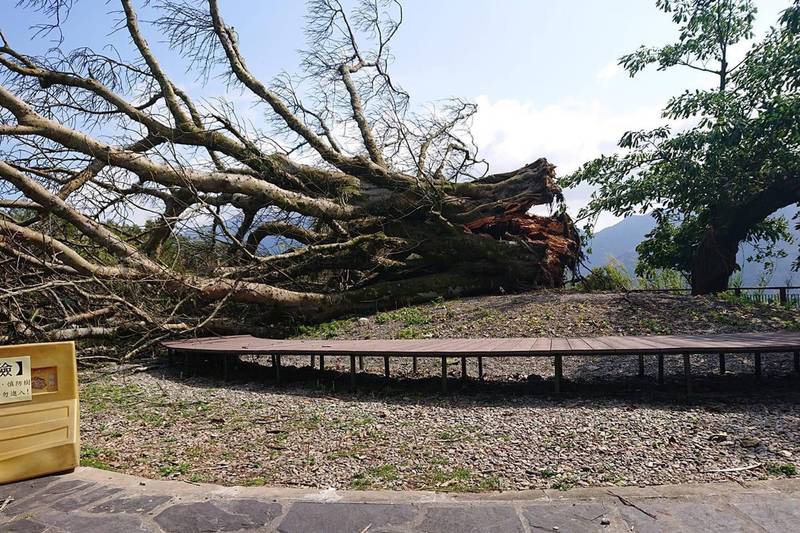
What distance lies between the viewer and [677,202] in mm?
10703

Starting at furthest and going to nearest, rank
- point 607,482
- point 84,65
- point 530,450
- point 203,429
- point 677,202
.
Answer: point 677,202, point 84,65, point 203,429, point 530,450, point 607,482

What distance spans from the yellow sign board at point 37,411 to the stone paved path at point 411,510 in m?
0.40

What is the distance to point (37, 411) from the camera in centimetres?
349

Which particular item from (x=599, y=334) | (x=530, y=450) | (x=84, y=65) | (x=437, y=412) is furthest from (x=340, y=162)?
(x=530, y=450)

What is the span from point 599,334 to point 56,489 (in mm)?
6044

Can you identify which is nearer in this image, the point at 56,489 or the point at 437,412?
the point at 56,489

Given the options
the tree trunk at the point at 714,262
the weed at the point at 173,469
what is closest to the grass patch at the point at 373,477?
the weed at the point at 173,469

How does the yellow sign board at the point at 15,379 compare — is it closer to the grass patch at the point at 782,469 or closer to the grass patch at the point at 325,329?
the grass patch at the point at 782,469

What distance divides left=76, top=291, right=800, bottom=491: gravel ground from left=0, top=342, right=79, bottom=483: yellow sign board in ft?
0.84

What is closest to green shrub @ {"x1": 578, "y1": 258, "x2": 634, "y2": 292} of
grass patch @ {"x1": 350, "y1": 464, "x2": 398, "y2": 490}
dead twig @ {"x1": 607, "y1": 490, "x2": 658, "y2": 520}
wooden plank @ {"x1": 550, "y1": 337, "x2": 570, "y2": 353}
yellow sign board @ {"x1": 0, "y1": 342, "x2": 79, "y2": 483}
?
wooden plank @ {"x1": 550, "y1": 337, "x2": 570, "y2": 353}

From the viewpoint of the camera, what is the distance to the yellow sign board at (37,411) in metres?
3.33

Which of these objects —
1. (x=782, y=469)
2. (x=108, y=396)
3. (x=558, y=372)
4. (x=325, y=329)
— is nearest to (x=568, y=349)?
(x=558, y=372)

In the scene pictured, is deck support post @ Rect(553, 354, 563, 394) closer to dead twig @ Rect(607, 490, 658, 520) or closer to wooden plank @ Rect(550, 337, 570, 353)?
wooden plank @ Rect(550, 337, 570, 353)

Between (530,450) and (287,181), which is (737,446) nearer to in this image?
(530,450)
